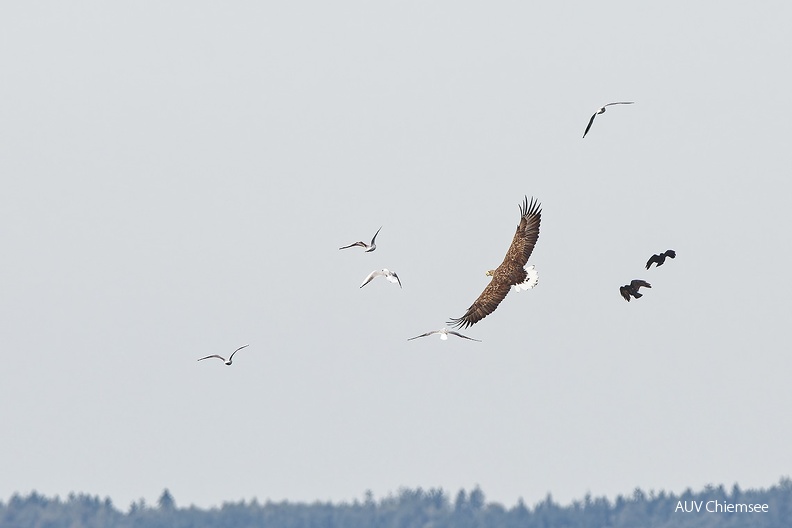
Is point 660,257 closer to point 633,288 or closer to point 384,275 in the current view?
point 633,288

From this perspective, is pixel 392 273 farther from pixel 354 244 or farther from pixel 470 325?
pixel 470 325

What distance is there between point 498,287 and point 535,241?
2801mm

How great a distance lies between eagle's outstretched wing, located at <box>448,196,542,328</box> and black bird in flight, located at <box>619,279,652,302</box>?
480cm

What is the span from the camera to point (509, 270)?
85938mm


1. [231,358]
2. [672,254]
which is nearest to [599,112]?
[672,254]

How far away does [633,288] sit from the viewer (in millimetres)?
83438

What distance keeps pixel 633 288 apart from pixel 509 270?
19.5 feet

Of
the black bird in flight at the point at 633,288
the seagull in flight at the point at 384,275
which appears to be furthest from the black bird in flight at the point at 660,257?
the seagull in flight at the point at 384,275

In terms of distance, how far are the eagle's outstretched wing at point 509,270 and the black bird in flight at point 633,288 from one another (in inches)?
189

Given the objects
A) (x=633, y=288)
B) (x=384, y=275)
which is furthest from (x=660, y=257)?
(x=384, y=275)

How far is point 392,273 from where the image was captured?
76.9 m

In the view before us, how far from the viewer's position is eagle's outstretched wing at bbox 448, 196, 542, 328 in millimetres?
85812

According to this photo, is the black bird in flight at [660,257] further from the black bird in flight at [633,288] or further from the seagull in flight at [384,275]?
the seagull in flight at [384,275]

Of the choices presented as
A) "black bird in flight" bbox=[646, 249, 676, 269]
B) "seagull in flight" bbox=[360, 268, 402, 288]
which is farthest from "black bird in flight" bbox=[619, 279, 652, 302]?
"seagull in flight" bbox=[360, 268, 402, 288]
